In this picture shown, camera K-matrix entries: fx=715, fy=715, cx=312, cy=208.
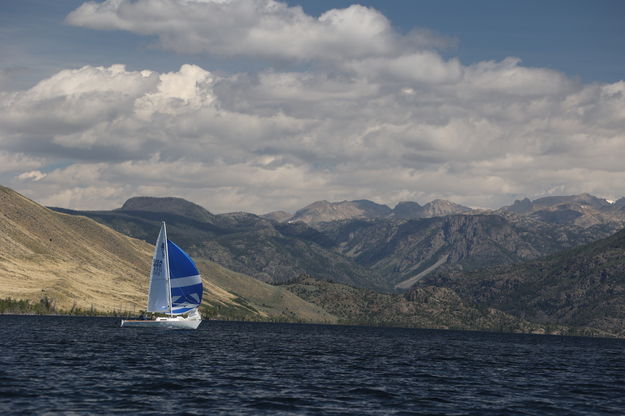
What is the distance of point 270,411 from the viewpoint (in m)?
65.5

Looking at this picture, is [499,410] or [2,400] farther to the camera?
[499,410]

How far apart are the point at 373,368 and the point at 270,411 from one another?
2200 inches

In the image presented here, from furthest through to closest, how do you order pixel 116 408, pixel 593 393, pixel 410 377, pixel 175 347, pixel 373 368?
pixel 175 347, pixel 373 368, pixel 410 377, pixel 593 393, pixel 116 408

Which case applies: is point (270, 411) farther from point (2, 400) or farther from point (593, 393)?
point (593, 393)

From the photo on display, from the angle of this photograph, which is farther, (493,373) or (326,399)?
(493,373)

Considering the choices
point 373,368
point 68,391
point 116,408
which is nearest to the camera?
point 116,408

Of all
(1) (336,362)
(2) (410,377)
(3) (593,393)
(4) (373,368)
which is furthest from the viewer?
(1) (336,362)

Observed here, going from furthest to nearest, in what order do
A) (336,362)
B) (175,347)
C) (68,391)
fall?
(175,347)
(336,362)
(68,391)

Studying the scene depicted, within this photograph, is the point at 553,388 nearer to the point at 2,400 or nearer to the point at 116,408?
the point at 116,408

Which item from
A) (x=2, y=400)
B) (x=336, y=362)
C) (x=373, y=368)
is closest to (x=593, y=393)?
(x=373, y=368)

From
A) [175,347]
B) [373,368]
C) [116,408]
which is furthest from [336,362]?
[116,408]

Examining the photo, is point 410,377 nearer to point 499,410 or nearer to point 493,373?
point 493,373

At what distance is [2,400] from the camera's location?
2557 inches

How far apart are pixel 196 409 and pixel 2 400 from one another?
692 inches
